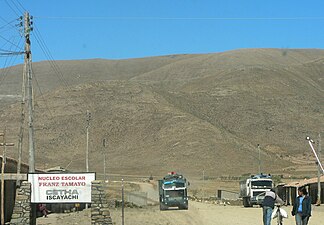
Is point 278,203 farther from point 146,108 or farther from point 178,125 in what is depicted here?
point 146,108

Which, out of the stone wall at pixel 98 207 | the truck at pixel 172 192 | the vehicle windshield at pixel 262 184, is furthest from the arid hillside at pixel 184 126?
the stone wall at pixel 98 207

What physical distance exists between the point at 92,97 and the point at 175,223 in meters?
111

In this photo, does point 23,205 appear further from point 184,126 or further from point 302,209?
point 184,126

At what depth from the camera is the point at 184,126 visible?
4857 inches

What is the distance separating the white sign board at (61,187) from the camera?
88.8 feet

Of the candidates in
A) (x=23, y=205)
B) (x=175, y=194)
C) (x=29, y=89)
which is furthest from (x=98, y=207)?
(x=175, y=194)

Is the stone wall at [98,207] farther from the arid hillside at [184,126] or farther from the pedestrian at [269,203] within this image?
the arid hillside at [184,126]

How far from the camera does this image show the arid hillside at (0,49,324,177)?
109375mm

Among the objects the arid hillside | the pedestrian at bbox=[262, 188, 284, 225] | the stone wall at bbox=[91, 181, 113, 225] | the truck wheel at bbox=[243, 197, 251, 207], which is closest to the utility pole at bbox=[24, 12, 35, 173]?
the stone wall at bbox=[91, 181, 113, 225]

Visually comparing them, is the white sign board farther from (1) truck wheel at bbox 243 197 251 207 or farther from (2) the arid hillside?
(2) the arid hillside

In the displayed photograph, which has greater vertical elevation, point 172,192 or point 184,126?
point 184,126

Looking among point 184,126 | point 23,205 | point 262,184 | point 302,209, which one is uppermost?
point 184,126

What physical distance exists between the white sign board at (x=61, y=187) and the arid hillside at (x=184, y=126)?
244 feet

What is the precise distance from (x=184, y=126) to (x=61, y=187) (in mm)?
96569
